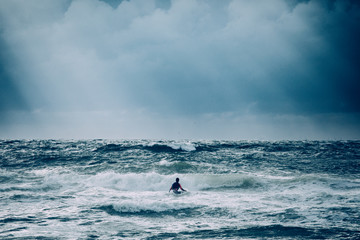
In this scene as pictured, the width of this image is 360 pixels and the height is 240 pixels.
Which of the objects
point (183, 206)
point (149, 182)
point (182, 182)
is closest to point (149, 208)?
point (183, 206)

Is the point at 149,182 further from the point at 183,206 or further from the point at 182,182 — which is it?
the point at 183,206

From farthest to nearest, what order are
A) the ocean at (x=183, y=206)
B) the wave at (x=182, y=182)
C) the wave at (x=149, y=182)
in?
the wave at (x=149, y=182)
the wave at (x=182, y=182)
the ocean at (x=183, y=206)

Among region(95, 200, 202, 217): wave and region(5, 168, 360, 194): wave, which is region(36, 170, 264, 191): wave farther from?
region(95, 200, 202, 217): wave

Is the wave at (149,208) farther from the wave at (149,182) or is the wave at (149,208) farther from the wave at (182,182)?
the wave at (149,182)

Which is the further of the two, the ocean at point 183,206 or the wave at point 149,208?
the wave at point 149,208

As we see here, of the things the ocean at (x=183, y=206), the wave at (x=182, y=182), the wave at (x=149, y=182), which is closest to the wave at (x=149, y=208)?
the ocean at (x=183, y=206)

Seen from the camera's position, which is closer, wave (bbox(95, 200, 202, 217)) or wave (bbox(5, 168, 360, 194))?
wave (bbox(95, 200, 202, 217))

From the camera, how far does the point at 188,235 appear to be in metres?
6.96

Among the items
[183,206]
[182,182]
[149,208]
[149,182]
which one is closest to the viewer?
[149,208]

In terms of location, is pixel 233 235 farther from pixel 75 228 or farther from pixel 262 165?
pixel 262 165

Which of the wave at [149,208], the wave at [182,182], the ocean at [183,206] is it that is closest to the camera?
the ocean at [183,206]

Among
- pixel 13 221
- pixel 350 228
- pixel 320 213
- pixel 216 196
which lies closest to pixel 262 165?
pixel 216 196

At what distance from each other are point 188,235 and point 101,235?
2.36 m

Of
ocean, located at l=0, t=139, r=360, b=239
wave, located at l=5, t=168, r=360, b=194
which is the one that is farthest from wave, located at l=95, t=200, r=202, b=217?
wave, located at l=5, t=168, r=360, b=194
